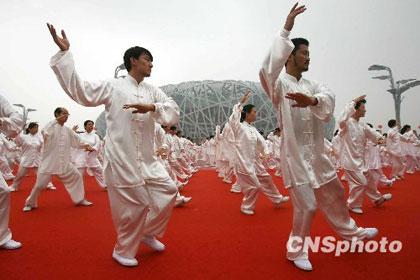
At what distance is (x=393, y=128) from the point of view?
1208 centimetres

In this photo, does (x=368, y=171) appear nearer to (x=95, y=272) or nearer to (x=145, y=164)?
(x=145, y=164)

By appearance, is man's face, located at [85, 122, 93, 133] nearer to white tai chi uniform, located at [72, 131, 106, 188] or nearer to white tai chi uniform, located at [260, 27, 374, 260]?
white tai chi uniform, located at [72, 131, 106, 188]

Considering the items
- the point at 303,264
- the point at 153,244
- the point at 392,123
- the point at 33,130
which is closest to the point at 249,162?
the point at 153,244

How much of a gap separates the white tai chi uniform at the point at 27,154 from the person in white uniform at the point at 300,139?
825 centimetres

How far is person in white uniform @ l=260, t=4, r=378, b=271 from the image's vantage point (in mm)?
3068

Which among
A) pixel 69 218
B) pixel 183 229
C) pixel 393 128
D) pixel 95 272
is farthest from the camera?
pixel 393 128

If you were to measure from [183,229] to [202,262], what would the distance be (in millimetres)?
1450

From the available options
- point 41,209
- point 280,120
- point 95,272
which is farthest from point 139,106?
point 41,209

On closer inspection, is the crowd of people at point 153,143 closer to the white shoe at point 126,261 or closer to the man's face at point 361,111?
the white shoe at point 126,261

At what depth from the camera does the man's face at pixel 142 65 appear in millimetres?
3584

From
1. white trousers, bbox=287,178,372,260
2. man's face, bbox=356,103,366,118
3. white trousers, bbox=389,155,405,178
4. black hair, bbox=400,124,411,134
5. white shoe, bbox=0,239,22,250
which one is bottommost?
white trousers, bbox=389,155,405,178

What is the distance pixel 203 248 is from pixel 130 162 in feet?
4.41

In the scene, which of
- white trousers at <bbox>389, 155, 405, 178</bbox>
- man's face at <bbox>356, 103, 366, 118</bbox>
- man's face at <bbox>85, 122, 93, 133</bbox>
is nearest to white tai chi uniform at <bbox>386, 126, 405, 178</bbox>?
white trousers at <bbox>389, 155, 405, 178</bbox>

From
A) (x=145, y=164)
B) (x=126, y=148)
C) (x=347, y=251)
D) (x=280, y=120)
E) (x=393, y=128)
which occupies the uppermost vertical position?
(x=280, y=120)
